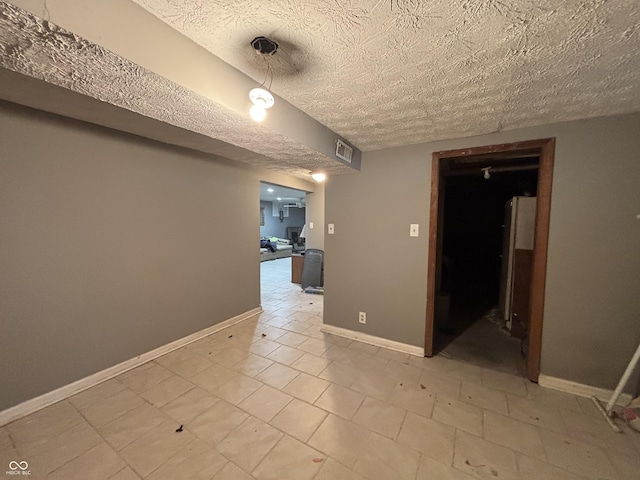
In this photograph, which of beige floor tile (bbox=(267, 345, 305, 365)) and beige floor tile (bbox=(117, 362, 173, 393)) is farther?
beige floor tile (bbox=(267, 345, 305, 365))

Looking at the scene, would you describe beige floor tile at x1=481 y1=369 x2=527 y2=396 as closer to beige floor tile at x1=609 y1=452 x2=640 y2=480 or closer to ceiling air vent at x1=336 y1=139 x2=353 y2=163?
beige floor tile at x1=609 y1=452 x2=640 y2=480

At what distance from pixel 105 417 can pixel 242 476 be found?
1.10 meters

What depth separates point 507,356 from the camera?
247 cm

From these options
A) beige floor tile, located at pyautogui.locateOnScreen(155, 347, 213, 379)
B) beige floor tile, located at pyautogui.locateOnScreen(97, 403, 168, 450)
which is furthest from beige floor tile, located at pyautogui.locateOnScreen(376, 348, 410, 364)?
beige floor tile, located at pyautogui.locateOnScreen(97, 403, 168, 450)

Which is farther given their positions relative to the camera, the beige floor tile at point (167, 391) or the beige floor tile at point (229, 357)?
the beige floor tile at point (229, 357)

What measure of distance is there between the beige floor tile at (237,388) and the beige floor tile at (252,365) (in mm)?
72

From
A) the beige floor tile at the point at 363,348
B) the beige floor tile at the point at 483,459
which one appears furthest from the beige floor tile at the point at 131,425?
the beige floor tile at the point at 483,459

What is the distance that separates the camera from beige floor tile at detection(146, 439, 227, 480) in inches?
50.1

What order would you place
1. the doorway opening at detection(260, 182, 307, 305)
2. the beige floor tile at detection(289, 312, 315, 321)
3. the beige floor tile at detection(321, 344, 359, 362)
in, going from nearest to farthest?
the beige floor tile at detection(321, 344, 359, 362)
the beige floor tile at detection(289, 312, 315, 321)
the doorway opening at detection(260, 182, 307, 305)

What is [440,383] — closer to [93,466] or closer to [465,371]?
[465,371]

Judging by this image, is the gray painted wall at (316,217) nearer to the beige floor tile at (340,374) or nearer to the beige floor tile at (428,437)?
the beige floor tile at (340,374)

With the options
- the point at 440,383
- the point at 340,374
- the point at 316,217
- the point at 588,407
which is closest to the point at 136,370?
the point at 340,374

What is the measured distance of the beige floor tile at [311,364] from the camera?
2209 mm

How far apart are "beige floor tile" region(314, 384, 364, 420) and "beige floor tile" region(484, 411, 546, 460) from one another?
2.68ft
